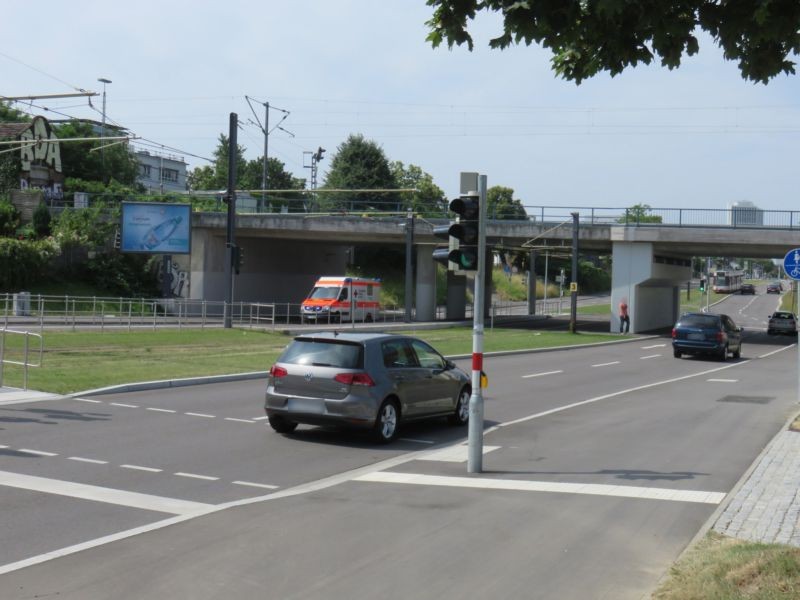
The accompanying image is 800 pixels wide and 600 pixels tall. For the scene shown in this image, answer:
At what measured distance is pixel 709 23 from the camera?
20.4ft

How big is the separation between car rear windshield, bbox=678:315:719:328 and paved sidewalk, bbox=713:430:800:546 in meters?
21.3

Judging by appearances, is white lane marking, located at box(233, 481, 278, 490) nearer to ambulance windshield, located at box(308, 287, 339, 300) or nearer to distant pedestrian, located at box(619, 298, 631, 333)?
ambulance windshield, located at box(308, 287, 339, 300)

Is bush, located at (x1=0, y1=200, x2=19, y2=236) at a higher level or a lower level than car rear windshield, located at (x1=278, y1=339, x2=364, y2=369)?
higher

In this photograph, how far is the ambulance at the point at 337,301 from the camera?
163 feet

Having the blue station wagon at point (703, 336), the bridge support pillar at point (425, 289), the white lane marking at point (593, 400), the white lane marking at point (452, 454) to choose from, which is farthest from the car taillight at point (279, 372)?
the bridge support pillar at point (425, 289)

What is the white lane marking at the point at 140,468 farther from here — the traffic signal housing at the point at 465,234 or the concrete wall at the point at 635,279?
the concrete wall at the point at 635,279

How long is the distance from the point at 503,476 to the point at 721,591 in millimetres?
4996

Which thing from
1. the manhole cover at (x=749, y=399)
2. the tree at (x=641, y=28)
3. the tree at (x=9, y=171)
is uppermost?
the tree at (x=9, y=171)

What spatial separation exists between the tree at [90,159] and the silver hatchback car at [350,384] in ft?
240

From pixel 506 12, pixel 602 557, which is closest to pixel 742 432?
pixel 602 557

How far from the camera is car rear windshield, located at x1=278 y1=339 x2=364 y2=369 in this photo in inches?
496

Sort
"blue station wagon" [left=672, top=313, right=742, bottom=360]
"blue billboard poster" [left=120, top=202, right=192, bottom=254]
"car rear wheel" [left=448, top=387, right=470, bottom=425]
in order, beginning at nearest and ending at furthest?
1. "car rear wheel" [left=448, top=387, right=470, bottom=425]
2. "blue station wagon" [left=672, top=313, right=742, bottom=360]
3. "blue billboard poster" [left=120, top=202, right=192, bottom=254]

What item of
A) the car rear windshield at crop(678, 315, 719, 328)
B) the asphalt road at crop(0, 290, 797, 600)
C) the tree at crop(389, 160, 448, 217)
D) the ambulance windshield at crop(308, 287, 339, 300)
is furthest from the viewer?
the tree at crop(389, 160, 448, 217)

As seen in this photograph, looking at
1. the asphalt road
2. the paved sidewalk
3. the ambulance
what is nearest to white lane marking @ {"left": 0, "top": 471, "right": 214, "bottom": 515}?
the asphalt road
